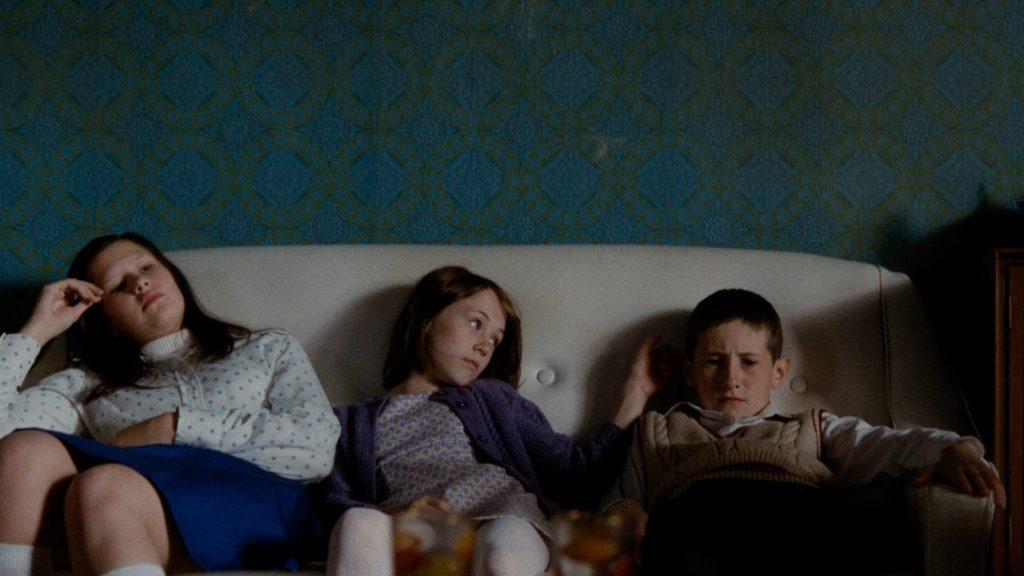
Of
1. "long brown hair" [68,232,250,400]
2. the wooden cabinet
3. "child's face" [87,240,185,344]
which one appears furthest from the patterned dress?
the wooden cabinet

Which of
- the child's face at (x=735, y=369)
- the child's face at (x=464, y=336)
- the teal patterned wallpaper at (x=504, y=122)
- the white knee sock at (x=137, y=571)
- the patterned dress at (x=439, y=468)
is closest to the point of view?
the white knee sock at (x=137, y=571)

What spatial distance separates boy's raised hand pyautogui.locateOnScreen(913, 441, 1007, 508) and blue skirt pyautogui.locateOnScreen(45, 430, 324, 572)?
95 centimetres

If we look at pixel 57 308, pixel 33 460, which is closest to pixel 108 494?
pixel 33 460

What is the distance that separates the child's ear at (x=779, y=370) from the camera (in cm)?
188

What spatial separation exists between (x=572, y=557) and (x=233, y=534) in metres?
0.73

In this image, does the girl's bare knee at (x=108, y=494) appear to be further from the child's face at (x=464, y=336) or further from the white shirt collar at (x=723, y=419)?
the white shirt collar at (x=723, y=419)

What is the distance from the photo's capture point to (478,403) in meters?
1.90

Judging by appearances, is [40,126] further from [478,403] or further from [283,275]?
[478,403]

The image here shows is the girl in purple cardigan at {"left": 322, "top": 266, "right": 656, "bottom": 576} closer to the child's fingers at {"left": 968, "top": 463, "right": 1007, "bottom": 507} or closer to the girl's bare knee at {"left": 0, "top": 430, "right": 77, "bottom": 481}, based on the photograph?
the girl's bare knee at {"left": 0, "top": 430, "right": 77, "bottom": 481}

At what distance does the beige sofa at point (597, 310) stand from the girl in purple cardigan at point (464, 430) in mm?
62

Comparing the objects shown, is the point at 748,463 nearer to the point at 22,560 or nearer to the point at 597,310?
the point at 597,310

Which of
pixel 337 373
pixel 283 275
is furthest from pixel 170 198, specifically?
pixel 337 373

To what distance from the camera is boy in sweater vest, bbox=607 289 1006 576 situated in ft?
4.46

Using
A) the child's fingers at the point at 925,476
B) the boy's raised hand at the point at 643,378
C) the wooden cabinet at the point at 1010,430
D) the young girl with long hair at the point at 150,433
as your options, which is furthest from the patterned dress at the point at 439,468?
the wooden cabinet at the point at 1010,430
